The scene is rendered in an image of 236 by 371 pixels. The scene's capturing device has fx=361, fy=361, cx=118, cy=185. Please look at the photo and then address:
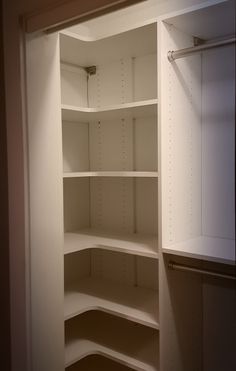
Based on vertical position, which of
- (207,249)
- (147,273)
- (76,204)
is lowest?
(147,273)

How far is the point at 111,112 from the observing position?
2.01 meters

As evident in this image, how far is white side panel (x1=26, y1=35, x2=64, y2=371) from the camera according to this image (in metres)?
1.45

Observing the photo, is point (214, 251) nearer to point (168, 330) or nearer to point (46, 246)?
point (168, 330)

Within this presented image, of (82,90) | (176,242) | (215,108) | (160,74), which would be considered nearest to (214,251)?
(176,242)

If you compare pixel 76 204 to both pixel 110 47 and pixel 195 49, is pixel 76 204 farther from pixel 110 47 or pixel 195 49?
pixel 195 49

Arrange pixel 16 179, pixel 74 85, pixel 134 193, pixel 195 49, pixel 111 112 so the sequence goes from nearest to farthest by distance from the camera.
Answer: pixel 16 179 < pixel 195 49 < pixel 111 112 < pixel 134 193 < pixel 74 85

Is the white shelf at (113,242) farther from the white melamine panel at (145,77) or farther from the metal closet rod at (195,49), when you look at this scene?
the metal closet rod at (195,49)

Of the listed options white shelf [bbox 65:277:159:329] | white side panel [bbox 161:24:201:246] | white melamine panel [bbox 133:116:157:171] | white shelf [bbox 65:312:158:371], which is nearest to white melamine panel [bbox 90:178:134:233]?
white melamine panel [bbox 133:116:157:171]

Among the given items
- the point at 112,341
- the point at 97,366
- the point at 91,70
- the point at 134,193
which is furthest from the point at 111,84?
the point at 97,366

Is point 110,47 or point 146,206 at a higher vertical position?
point 110,47

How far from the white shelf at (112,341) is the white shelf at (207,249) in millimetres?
638

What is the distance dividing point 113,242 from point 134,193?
37 centimetres

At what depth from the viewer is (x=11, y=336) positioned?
4.92 ft

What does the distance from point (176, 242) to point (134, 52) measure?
111 cm
